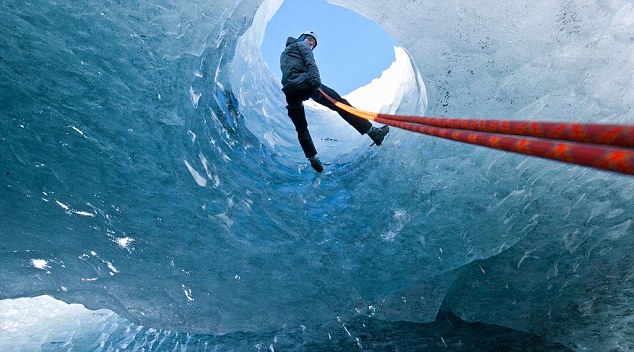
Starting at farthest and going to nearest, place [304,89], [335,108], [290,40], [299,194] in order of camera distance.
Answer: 1. [299,194]
2. [290,40]
3. [304,89]
4. [335,108]

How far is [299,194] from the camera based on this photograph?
5.31 metres

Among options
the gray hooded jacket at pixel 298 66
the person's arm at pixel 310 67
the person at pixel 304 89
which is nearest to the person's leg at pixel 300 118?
the person at pixel 304 89

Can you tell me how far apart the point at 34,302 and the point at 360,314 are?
5.67 m

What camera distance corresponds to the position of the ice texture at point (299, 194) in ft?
11.0

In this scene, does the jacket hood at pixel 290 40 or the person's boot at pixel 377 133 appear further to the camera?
the jacket hood at pixel 290 40

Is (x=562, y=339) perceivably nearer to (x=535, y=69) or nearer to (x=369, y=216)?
(x=369, y=216)

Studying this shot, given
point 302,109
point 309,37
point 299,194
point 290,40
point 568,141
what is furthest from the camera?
point 299,194

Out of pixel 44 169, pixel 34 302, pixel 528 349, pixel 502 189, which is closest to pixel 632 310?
pixel 528 349

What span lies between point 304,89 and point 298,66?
0.24m

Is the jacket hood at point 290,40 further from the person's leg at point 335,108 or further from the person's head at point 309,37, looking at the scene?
the person's leg at point 335,108

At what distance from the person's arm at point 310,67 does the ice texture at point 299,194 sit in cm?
65

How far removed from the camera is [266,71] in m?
8.36

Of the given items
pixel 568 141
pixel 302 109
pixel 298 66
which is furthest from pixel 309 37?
pixel 568 141

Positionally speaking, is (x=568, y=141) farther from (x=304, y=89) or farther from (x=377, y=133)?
(x=304, y=89)
